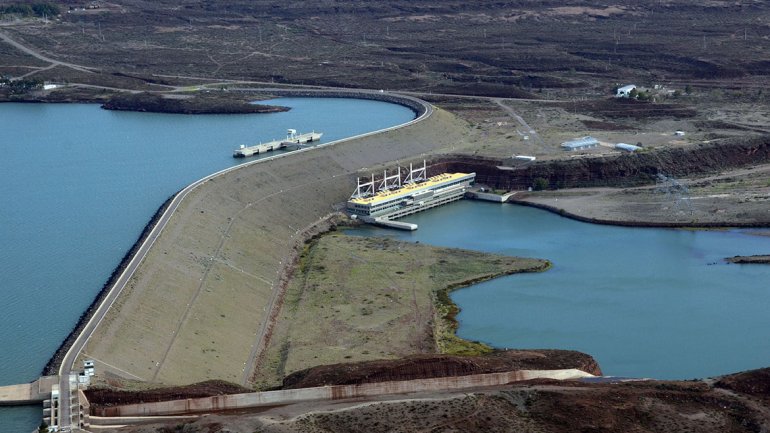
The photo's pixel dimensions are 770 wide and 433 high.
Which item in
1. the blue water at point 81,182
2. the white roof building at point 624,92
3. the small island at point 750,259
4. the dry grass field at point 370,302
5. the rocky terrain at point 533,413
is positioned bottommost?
the dry grass field at point 370,302

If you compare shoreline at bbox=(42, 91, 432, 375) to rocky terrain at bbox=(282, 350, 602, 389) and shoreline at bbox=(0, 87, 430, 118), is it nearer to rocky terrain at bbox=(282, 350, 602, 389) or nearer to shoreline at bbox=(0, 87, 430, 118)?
rocky terrain at bbox=(282, 350, 602, 389)

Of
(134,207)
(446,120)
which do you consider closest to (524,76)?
(446,120)

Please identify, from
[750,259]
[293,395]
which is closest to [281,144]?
[750,259]

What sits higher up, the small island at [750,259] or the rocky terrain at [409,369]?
the rocky terrain at [409,369]

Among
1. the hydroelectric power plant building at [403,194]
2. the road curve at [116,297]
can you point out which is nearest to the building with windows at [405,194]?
the hydroelectric power plant building at [403,194]

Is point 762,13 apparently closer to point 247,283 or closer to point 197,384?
point 247,283

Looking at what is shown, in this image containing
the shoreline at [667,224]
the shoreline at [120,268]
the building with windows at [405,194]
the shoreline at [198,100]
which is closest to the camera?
the shoreline at [120,268]

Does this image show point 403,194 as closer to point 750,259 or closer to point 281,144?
point 281,144

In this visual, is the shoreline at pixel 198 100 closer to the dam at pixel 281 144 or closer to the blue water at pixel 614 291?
the dam at pixel 281 144
